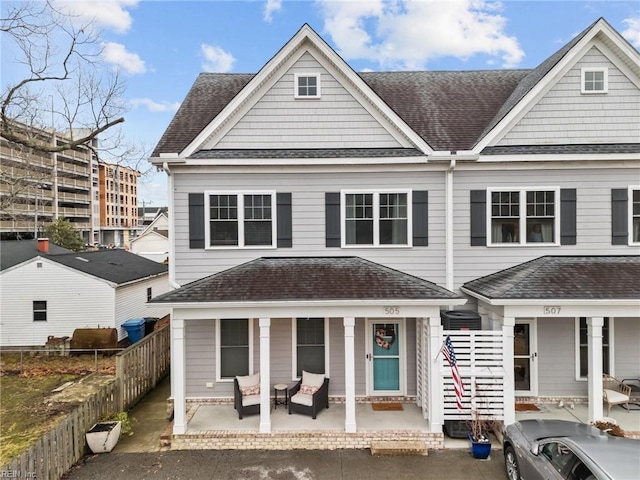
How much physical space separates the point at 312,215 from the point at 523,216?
596cm

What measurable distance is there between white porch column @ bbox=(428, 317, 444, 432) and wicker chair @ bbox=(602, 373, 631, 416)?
166 inches

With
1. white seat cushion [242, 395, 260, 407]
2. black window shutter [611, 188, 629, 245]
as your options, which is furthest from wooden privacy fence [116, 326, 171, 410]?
black window shutter [611, 188, 629, 245]

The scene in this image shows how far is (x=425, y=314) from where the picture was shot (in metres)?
8.35

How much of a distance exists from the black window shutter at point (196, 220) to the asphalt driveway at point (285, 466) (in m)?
5.10

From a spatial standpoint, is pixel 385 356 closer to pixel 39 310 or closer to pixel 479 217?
pixel 479 217

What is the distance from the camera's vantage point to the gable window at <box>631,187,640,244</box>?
9.99 metres

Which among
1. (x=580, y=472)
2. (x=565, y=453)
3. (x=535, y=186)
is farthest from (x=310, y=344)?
(x=535, y=186)

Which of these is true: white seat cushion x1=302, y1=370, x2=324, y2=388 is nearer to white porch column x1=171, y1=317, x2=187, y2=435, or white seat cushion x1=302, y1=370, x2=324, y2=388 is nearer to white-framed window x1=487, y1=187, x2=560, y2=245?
white porch column x1=171, y1=317, x2=187, y2=435

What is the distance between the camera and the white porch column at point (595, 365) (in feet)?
27.2

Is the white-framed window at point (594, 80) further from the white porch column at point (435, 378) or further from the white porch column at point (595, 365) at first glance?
the white porch column at point (435, 378)

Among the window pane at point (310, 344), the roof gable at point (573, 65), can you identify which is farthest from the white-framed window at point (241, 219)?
the roof gable at point (573, 65)

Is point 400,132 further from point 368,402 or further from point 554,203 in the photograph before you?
point 368,402

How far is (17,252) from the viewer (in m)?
21.9

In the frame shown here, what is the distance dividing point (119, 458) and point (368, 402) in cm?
598
